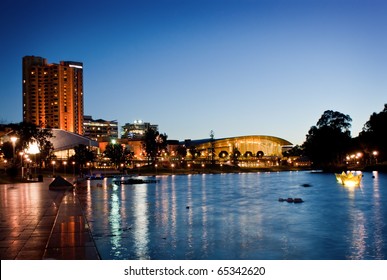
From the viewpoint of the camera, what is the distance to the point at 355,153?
15888cm

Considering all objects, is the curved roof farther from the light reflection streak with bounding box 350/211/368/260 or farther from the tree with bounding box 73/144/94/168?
the light reflection streak with bounding box 350/211/368/260

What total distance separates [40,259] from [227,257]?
8409mm

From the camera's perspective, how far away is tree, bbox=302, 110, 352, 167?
456ft

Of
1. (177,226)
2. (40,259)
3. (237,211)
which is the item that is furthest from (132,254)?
(237,211)

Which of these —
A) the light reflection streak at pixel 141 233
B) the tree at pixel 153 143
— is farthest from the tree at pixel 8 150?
the light reflection streak at pixel 141 233

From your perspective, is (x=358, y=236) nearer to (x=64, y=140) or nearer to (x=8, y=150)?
(x=8, y=150)

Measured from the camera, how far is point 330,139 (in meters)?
139

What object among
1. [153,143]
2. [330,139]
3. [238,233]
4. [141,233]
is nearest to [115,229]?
[141,233]

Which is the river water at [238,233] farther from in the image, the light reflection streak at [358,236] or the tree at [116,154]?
the tree at [116,154]

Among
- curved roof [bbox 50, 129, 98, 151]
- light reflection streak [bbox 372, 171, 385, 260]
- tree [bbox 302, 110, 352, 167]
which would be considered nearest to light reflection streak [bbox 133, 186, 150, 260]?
light reflection streak [bbox 372, 171, 385, 260]

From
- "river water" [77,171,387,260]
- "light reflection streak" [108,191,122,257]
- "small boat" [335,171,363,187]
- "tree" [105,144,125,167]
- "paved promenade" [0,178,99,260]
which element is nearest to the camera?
"paved promenade" [0,178,99,260]

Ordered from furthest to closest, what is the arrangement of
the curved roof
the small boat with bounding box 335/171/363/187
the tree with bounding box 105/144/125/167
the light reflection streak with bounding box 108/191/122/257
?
the curved roof < the tree with bounding box 105/144/125/167 < the small boat with bounding box 335/171/363/187 < the light reflection streak with bounding box 108/191/122/257

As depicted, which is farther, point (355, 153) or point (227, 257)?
point (355, 153)

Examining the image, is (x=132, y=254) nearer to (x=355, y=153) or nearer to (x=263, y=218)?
(x=263, y=218)
